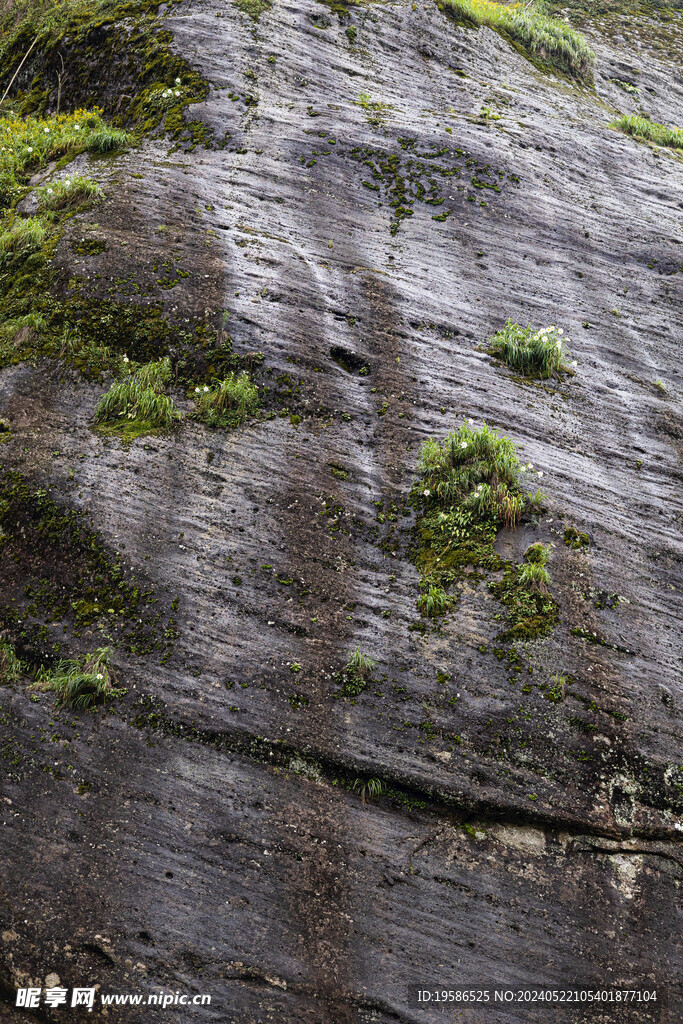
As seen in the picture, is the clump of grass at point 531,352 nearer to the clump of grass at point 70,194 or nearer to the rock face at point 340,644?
the rock face at point 340,644

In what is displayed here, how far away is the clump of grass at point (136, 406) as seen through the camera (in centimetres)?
788

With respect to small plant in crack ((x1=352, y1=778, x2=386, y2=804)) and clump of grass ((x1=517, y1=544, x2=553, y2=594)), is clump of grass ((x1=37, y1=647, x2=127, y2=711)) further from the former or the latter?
clump of grass ((x1=517, y1=544, x2=553, y2=594))

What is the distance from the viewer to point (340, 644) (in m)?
6.59

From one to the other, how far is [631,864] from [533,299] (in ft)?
27.2


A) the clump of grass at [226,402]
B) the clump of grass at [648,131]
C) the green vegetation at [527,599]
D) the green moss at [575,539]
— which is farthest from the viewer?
the clump of grass at [648,131]

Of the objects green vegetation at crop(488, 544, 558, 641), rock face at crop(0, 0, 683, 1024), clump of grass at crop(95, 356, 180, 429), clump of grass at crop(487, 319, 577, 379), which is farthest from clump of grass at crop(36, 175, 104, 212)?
green vegetation at crop(488, 544, 558, 641)

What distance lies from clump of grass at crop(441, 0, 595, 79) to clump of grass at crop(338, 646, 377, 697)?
1741cm

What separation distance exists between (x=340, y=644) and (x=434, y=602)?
3.50 feet

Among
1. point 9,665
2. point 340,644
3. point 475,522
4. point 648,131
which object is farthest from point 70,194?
point 648,131

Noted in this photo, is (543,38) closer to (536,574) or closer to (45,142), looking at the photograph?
(45,142)

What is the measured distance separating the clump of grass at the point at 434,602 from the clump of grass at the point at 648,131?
1418cm

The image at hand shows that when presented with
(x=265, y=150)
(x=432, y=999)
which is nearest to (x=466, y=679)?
(x=432, y=999)

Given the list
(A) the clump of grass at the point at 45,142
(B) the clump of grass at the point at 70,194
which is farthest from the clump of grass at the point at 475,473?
(A) the clump of grass at the point at 45,142

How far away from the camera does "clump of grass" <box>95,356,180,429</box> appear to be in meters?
7.88
